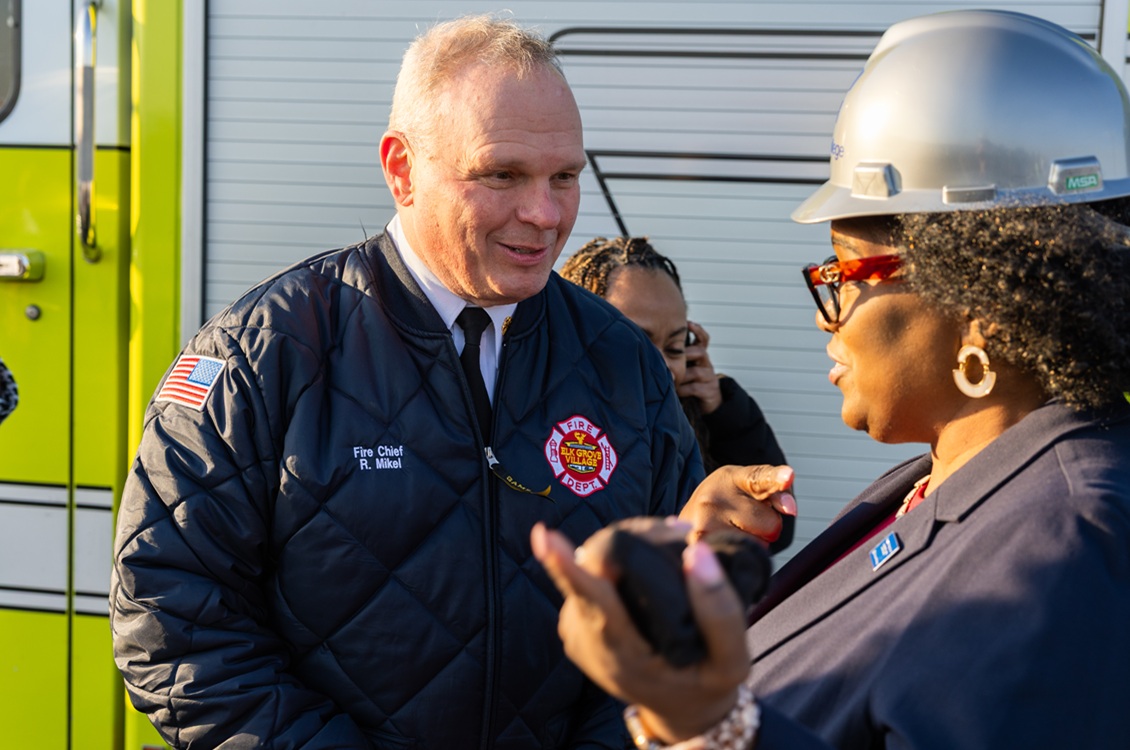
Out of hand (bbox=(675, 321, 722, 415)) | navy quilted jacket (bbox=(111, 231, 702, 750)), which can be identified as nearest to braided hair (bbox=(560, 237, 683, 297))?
hand (bbox=(675, 321, 722, 415))

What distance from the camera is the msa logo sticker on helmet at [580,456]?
219 cm

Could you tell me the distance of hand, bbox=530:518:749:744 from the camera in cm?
106

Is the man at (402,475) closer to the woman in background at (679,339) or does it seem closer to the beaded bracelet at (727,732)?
the woman in background at (679,339)

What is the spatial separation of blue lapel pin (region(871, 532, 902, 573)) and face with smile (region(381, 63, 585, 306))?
34.3 inches

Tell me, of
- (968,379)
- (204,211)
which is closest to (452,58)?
(968,379)

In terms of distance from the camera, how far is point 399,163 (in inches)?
89.0

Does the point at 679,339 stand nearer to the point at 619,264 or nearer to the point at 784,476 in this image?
the point at 619,264

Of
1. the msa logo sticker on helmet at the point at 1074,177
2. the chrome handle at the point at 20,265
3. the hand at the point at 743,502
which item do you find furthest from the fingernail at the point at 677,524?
the chrome handle at the point at 20,265

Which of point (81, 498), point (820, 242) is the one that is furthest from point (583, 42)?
point (81, 498)

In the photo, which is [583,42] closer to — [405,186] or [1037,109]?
[405,186]

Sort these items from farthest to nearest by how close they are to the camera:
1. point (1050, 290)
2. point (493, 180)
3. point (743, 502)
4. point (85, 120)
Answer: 1. point (85, 120)
2. point (493, 180)
3. point (743, 502)
4. point (1050, 290)

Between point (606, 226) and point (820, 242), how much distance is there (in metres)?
0.58

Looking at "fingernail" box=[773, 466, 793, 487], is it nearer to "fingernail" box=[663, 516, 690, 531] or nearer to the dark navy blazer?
the dark navy blazer

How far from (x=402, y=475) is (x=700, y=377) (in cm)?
124
